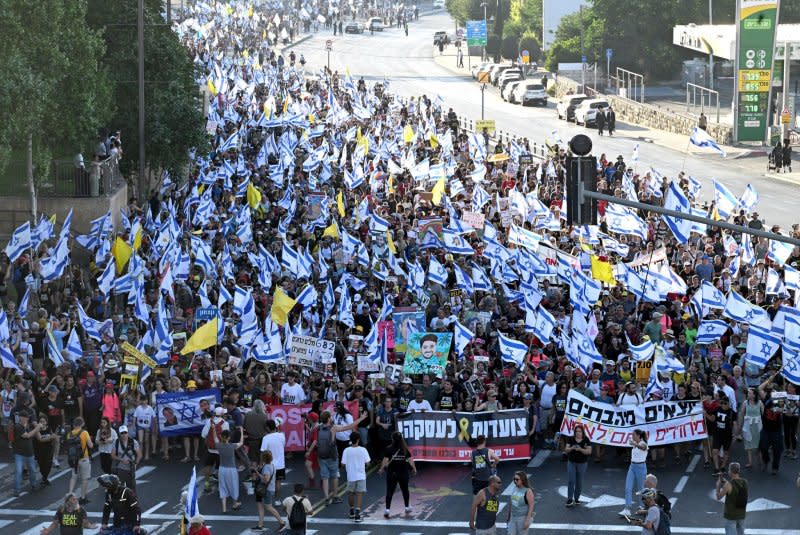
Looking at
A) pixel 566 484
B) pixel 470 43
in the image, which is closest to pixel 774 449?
pixel 566 484

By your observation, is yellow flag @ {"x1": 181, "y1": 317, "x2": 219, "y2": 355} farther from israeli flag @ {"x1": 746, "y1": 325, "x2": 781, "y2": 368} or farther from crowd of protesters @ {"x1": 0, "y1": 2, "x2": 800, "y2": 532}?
israeli flag @ {"x1": 746, "y1": 325, "x2": 781, "y2": 368}

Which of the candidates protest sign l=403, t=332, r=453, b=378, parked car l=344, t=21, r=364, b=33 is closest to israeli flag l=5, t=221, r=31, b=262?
protest sign l=403, t=332, r=453, b=378

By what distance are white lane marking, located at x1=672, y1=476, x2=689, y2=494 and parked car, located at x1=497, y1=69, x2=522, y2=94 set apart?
2364 inches

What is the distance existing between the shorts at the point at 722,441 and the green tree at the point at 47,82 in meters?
17.7

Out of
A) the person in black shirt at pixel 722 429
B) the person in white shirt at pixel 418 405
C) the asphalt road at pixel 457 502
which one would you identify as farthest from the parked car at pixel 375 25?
the person in black shirt at pixel 722 429

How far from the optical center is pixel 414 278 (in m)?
30.6

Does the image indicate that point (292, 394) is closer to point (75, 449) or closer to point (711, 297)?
point (75, 449)

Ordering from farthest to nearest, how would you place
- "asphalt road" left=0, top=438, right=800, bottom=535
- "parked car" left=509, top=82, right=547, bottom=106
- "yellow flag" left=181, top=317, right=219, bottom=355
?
"parked car" left=509, top=82, right=547, bottom=106
"yellow flag" left=181, top=317, right=219, bottom=355
"asphalt road" left=0, top=438, right=800, bottom=535

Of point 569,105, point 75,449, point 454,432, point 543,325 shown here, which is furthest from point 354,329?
point 569,105

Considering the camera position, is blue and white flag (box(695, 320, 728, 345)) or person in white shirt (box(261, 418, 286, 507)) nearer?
person in white shirt (box(261, 418, 286, 507))

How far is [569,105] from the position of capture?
71.2 meters

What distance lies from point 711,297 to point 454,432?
6.29 metres

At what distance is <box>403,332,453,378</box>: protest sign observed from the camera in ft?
83.0

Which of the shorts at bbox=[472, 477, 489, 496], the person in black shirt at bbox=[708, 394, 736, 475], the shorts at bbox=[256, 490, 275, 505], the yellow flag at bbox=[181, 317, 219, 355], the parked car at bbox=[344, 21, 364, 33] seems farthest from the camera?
the parked car at bbox=[344, 21, 364, 33]
